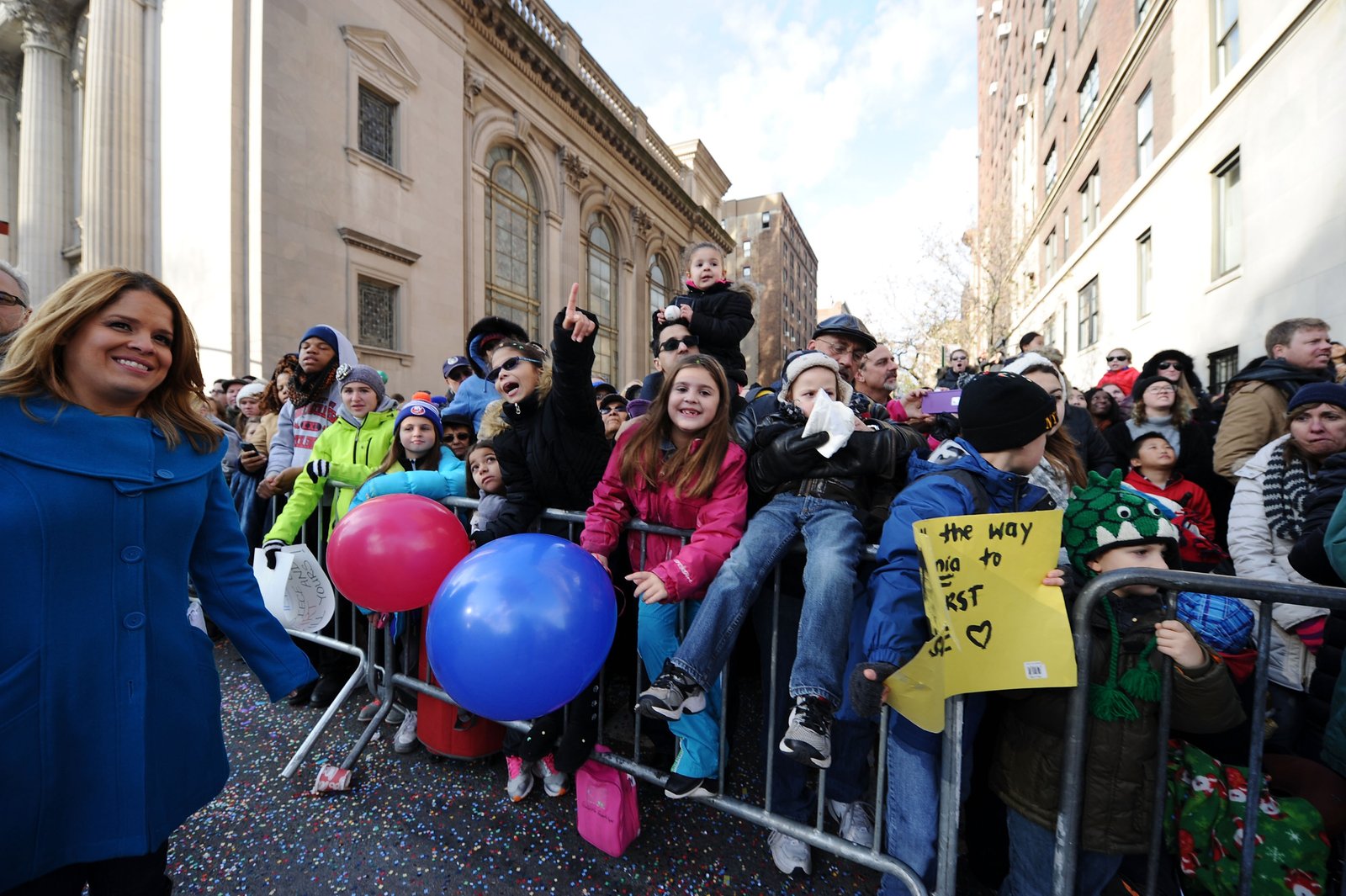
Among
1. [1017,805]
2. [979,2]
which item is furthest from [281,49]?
[979,2]

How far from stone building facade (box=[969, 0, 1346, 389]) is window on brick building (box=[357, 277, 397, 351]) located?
15808 mm

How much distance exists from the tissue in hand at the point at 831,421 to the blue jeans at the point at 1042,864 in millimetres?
1452

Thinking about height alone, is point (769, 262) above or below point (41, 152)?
above

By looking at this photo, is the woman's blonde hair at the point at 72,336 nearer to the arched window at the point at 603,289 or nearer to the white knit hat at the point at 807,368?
the white knit hat at the point at 807,368

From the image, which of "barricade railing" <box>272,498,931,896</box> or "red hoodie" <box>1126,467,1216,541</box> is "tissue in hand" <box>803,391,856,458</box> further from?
"red hoodie" <box>1126,467,1216,541</box>

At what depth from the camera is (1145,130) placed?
13305 millimetres

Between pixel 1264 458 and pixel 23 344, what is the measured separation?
5035 mm

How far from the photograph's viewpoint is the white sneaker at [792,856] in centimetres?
232

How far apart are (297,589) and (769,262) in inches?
2393

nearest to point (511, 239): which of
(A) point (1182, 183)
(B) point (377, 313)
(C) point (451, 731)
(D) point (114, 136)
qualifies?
(B) point (377, 313)

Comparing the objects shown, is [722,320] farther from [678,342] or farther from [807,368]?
[807,368]

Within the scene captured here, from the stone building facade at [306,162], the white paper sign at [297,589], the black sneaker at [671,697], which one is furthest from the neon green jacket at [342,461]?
the stone building facade at [306,162]

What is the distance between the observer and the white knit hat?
276 centimetres

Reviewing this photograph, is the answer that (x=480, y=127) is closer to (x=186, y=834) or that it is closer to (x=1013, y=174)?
(x=186, y=834)
